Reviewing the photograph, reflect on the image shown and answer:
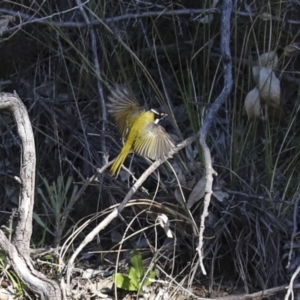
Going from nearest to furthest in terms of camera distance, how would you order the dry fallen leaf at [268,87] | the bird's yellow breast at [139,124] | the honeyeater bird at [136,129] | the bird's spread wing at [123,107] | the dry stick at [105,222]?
the dry stick at [105,222]
the honeyeater bird at [136,129]
the bird's yellow breast at [139,124]
the bird's spread wing at [123,107]
the dry fallen leaf at [268,87]

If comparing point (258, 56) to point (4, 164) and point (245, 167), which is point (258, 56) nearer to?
point (245, 167)

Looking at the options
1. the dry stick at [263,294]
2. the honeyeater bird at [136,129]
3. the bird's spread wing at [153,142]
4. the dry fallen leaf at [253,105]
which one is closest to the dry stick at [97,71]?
the honeyeater bird at [136,129]

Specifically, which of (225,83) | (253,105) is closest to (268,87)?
(253,105)

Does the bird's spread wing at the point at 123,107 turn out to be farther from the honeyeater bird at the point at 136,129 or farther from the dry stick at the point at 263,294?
the dry stick at the point at 263,294

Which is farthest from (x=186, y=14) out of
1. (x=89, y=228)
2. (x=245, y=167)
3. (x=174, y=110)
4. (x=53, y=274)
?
(x=53, y=274)

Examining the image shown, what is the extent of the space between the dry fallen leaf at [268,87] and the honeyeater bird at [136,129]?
396 millimetres

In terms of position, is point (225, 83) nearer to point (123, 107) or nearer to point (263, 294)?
point (123, 107)

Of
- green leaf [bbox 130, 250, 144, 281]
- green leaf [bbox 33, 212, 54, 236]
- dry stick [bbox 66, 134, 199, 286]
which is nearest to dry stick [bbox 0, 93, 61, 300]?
dry stick [bbox 66, 134, 199, 286]

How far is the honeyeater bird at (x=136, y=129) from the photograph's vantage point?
295 cm

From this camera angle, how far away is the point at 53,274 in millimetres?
3117

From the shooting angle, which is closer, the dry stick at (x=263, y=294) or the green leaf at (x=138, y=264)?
the dry stick at (x=263, y=294)

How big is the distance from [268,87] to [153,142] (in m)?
0.58

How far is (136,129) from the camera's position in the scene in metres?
3.08

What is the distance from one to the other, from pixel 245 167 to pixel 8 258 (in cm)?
96
